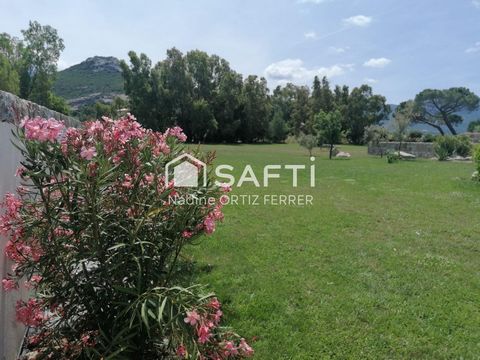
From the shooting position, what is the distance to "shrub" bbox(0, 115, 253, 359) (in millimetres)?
1971

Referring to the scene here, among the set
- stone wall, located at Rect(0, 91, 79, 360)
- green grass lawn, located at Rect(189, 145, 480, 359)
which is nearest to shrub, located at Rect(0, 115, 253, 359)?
stone wall, located at Rect(0, 91, 79, 360)

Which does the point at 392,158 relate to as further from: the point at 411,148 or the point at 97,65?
the point at 97,65

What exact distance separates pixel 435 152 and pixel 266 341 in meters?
22.3

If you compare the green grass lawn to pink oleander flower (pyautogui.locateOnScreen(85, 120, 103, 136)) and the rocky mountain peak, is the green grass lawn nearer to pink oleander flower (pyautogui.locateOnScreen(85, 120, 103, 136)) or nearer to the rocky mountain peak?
pink oleander flower (pyautogui.locateOnScreen(85, 120, 103, 136))

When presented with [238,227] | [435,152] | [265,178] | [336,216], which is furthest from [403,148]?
[238,227]

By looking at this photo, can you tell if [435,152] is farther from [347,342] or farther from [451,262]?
[347,342]

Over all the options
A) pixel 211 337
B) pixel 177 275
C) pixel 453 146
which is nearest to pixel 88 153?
pixel 177 275

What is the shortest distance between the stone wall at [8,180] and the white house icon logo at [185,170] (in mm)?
996

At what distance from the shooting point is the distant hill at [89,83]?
71.5m

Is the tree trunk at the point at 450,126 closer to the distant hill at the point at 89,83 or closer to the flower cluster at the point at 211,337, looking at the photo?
the distant hill at the point at 89,83

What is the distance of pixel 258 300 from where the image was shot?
3.68 m

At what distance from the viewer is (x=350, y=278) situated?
420 centimetres

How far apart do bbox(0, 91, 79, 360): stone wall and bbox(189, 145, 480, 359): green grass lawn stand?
67.7 inches

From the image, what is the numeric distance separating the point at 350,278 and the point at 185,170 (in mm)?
2693
